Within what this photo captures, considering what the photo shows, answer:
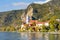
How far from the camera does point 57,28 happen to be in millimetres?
114625

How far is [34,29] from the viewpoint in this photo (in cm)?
14188

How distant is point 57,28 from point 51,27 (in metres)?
3.03

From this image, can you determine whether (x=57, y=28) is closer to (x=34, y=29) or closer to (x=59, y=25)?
(x=59, y=25)

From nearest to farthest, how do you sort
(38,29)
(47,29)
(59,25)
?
(59,25) < (47,29) < (38,29)

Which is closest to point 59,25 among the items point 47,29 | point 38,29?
point 47,29

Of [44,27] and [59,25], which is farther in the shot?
[44,27]

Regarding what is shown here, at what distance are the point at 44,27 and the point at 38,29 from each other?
1404cm

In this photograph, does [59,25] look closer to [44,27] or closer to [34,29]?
[44,27]

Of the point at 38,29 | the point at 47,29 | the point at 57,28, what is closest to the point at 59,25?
the point at 57,28

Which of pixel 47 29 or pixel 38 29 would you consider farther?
pixel 38 29

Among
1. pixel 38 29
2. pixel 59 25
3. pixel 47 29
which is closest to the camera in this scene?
pixel 59 25

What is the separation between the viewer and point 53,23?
4530 inches

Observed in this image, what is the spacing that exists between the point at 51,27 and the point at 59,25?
4285 millimetres

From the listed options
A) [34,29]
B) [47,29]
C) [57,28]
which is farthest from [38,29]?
[57,28]
